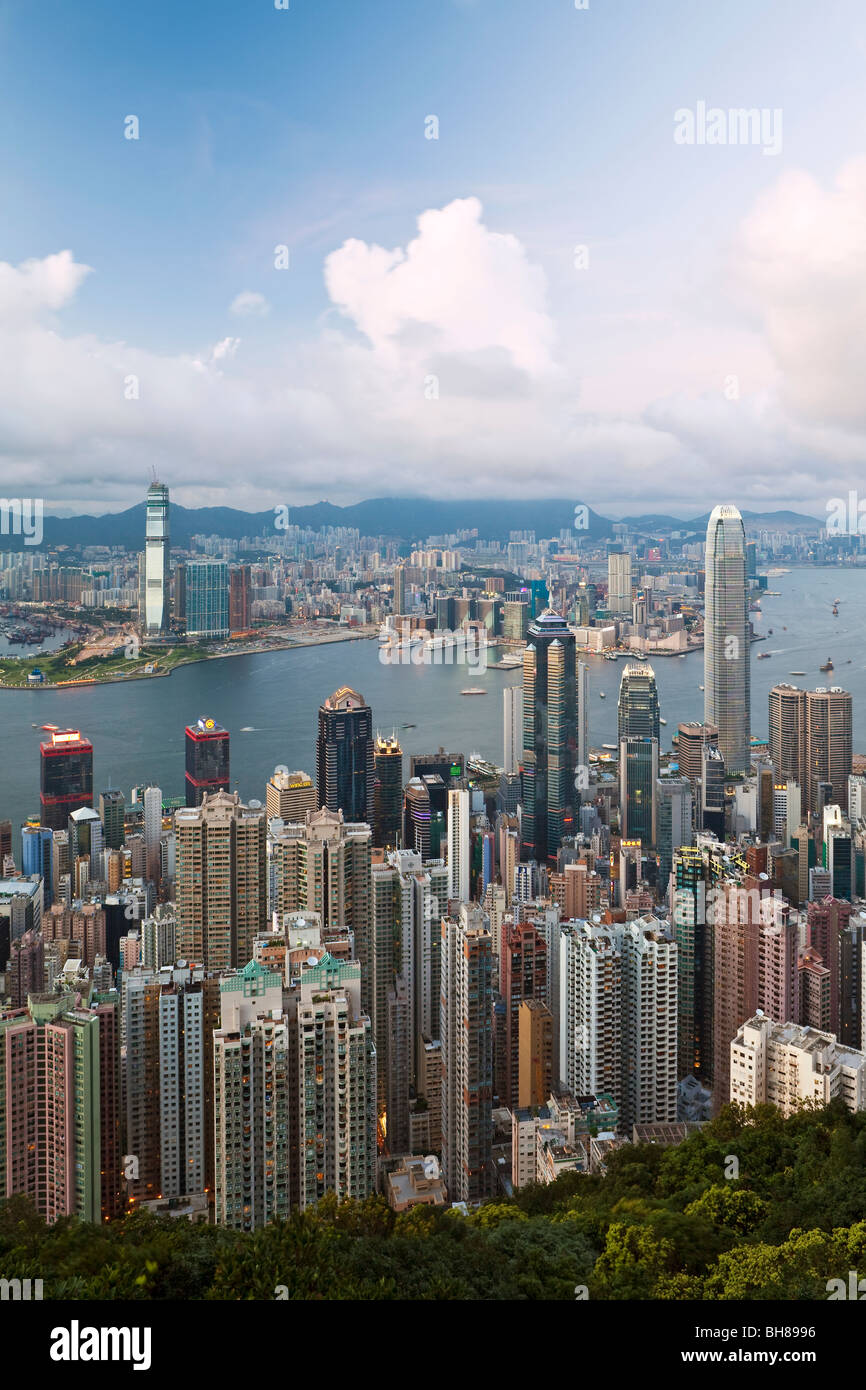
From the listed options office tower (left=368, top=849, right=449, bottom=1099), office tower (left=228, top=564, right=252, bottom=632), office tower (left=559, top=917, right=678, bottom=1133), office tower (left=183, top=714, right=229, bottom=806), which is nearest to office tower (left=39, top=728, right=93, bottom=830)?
office tower (left=183, top=714, right=229, bottom=806)

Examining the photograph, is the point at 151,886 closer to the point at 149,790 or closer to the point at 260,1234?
the point at 149,790

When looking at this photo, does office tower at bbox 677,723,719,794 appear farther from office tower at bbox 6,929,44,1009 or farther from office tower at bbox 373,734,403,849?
office tower at bbox 6,929,44,1009

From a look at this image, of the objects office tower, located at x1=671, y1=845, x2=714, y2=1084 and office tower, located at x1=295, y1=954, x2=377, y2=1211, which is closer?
office tower, located at x1=295, y1=954, x2=377, y2=1211

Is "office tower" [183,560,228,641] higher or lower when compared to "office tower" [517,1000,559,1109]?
higher

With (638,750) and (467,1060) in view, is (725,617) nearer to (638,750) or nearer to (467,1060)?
(638,750)

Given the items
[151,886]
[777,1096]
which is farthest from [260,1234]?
[151,886]

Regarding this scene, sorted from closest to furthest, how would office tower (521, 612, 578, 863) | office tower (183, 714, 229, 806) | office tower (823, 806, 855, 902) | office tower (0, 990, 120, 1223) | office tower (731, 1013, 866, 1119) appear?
office tower (0, 990, 120, 1223) → office tower (731, 1013, 866, 1119) → office tower (823, 806, 855, 902) → office tower (183, 714, 229, 806) → office tower (521, 612, 578, 863)
